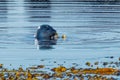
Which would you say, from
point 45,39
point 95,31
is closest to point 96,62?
point 45,39

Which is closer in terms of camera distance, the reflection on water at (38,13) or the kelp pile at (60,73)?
the kelp pile at (60,73)

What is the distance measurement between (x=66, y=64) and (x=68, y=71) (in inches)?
91.9

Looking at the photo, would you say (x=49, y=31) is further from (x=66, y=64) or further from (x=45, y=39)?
(x=66, y=64)

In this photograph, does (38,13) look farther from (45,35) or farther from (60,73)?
(60,73)

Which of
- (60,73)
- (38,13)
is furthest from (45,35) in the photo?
(38,13)

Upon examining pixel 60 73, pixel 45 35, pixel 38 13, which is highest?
pixel 60 73

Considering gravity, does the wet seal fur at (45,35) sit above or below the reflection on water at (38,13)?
above

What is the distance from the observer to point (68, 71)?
78.5 ft

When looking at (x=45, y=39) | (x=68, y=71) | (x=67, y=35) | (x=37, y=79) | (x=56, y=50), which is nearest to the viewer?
(x=37, y=79)

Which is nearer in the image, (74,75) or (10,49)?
(74,75)

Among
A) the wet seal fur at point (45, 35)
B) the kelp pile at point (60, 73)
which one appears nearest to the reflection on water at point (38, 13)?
the wet seal fur at point (45, 35)

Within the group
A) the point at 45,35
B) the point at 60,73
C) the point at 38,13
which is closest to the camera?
the point at 60,73

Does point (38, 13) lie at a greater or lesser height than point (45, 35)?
lesser

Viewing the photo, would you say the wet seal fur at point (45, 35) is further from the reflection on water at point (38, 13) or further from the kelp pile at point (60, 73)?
the reflection on water at point (38, 13)
